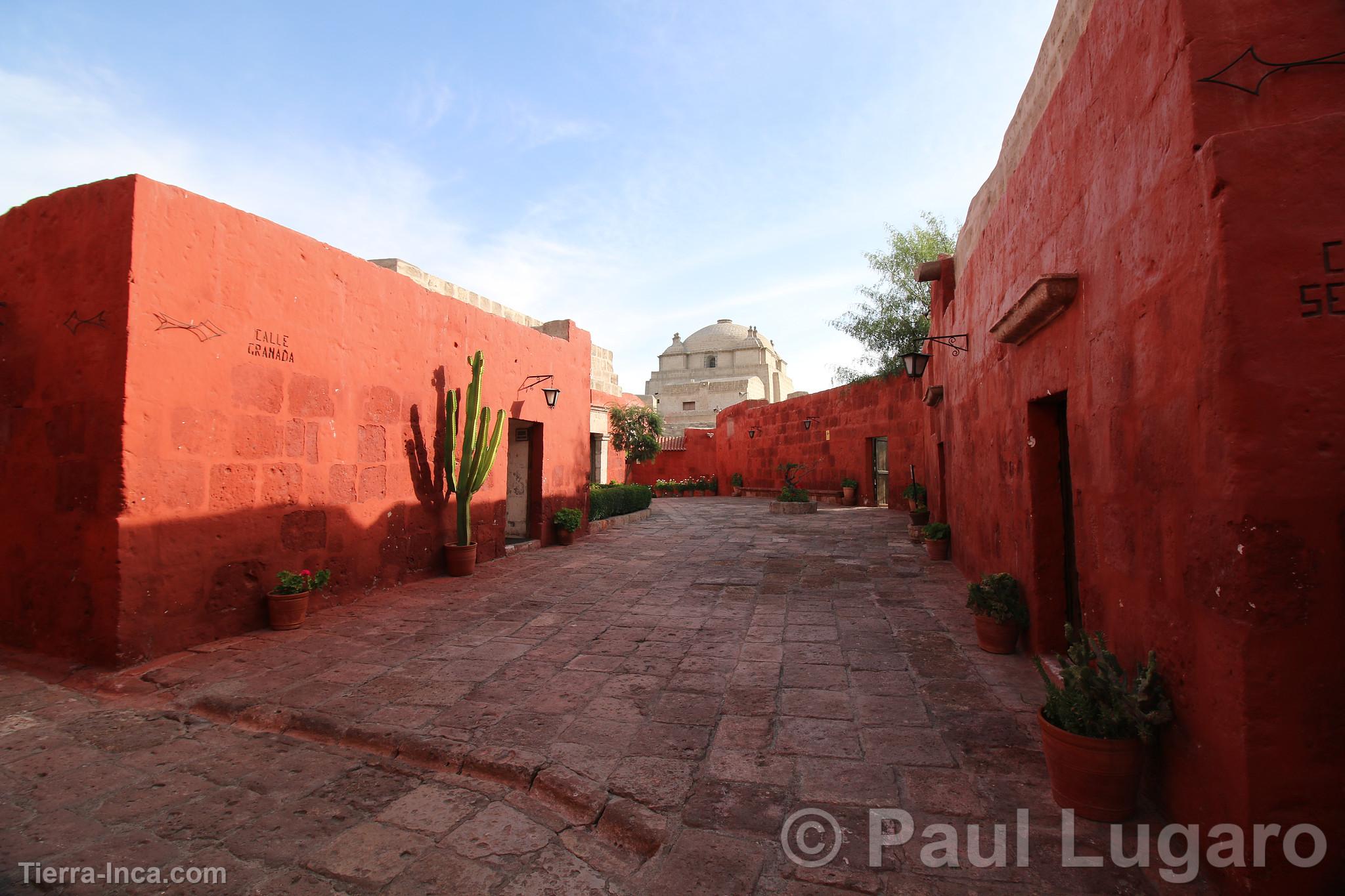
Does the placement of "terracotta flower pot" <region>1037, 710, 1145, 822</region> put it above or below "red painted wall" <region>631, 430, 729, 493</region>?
below

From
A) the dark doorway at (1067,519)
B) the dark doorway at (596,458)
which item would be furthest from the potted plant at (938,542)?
the dark doorway at (596,458)

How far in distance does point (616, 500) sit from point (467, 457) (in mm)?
5522

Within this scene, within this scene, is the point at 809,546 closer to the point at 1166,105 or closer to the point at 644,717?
the point at 644,717

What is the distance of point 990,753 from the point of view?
2.62 m

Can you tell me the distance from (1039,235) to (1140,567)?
7.48ft

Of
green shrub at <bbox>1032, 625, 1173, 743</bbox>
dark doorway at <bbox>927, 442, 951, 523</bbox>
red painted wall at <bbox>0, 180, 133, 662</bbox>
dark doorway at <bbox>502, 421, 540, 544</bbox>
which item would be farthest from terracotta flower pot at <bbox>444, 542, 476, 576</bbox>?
dark doorway at <bbox>927, 442, 951, 523</bbox>

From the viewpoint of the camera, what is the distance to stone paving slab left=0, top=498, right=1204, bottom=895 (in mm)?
1991

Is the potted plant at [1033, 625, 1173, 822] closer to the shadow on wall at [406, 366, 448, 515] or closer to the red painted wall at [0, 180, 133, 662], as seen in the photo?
the red painted wall at [0, 180, 133, 662]

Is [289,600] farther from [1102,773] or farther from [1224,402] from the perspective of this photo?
[1224,402]

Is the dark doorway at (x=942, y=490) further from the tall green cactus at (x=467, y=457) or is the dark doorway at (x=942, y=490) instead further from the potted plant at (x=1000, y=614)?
the tall green cactus at (x=467, y=457)

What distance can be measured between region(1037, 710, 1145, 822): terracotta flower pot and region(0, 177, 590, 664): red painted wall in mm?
5200

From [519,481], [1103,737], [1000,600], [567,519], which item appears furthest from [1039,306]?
[519,481]

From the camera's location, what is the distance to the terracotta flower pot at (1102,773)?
2086 mm

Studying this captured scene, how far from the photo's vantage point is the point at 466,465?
6.79m
